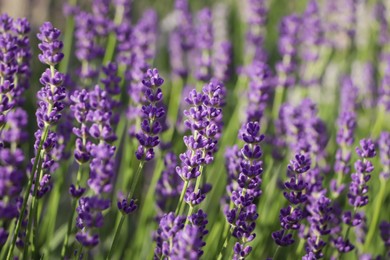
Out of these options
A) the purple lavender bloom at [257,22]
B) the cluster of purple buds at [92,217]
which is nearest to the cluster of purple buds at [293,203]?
the cluster of purple buds at [92,217]

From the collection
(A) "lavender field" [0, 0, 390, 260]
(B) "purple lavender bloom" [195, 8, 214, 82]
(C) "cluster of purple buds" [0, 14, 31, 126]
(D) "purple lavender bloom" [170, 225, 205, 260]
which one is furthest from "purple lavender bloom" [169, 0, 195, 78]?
(D) "purple lavender bloom" [170, 225, 205, 260]

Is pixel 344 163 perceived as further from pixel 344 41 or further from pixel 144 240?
pixel 344 41

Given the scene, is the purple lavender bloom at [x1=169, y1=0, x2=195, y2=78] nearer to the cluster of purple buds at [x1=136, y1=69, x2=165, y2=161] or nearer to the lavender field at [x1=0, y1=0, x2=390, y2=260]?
the lavender field at [x1=0, y1=0, x2=390, y2=260]

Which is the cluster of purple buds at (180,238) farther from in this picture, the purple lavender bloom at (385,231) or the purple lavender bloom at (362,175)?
the purple lavender bloom at (385,231)

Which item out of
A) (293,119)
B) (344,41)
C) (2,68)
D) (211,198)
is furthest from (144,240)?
(344,41)

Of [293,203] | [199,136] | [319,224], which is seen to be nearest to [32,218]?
[199,136]

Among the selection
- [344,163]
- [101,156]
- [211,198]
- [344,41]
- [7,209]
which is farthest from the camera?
[344,41]
